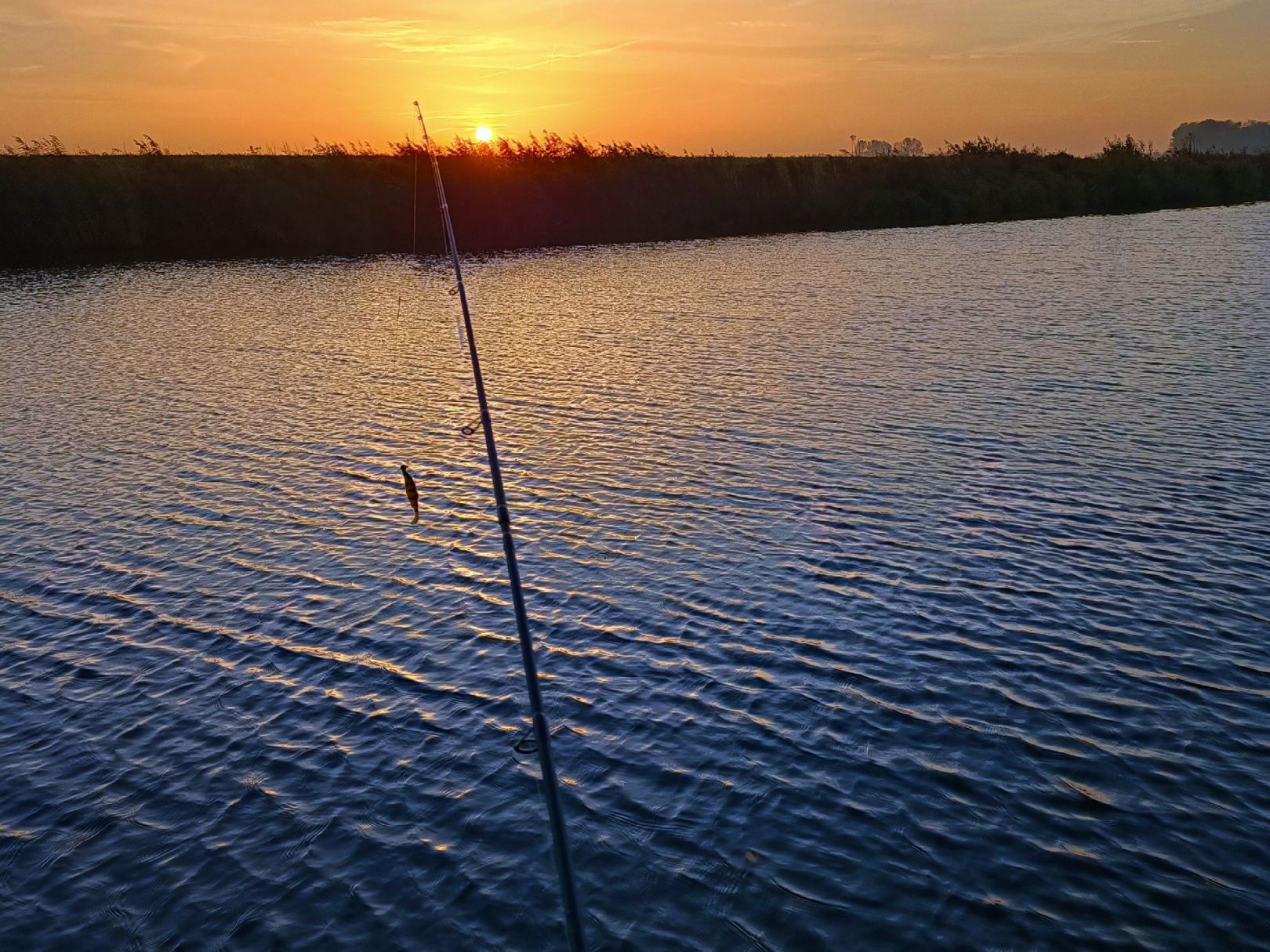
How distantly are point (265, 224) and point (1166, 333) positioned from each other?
65.1 m

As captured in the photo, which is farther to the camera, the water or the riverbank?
the riverbank

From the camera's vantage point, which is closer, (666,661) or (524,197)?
(666,661)

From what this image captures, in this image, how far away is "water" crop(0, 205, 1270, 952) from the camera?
9.97m

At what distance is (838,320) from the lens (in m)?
41.9

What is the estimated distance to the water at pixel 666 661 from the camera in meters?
9.97

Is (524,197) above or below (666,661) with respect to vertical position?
above

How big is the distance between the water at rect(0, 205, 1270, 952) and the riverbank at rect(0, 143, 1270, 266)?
51.5 metres

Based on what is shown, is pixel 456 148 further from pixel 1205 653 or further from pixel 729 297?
pixel 1205 653

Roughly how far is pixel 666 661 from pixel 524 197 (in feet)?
247

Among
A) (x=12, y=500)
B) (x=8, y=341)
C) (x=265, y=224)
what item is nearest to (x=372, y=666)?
(x=12, y=500)

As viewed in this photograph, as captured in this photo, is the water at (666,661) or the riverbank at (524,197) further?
the riverbank at (524,197)

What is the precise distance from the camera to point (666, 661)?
566 inches

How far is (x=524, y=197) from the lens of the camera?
8488 centimetres

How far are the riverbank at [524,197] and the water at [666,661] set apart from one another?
169 ft
